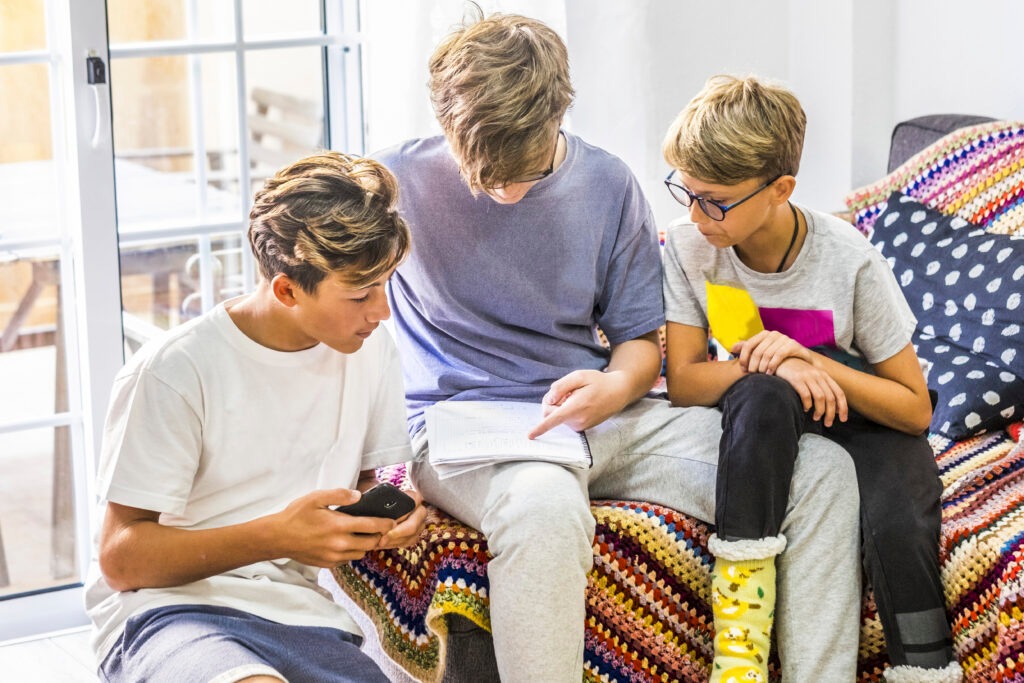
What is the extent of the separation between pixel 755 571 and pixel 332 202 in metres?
0.76

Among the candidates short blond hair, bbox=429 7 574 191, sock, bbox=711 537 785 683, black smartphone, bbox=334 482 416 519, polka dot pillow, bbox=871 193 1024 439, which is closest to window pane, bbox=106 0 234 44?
short blond hair, bbox=429 7 574 191

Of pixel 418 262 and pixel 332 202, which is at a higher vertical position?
pixel 332 202

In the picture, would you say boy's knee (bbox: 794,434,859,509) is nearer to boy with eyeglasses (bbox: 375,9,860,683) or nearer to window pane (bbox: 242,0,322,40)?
boy with eyeglasses (bbox: 375,9,860,683)

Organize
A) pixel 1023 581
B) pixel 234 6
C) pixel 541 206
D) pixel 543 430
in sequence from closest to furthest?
pixel 1023 581, pixel 543 430, pixel 541 206, pixel 234 6

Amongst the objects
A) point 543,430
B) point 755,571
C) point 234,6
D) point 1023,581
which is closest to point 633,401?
point 543,430

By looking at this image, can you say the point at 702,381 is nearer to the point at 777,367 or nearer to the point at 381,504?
the point at 777,367

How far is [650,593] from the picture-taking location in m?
1.76

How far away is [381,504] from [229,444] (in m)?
0.20

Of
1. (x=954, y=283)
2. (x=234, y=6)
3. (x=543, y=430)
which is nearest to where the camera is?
(x=543, y=430)

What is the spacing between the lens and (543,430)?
1765 millimetres

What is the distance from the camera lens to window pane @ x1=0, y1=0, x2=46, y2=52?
2273mm

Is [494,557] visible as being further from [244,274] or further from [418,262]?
[244,274]

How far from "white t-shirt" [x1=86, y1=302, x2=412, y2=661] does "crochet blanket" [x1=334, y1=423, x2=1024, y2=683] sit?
178mm

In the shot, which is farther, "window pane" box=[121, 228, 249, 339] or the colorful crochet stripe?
"window pane" box=[121, 228, 249, 339]
